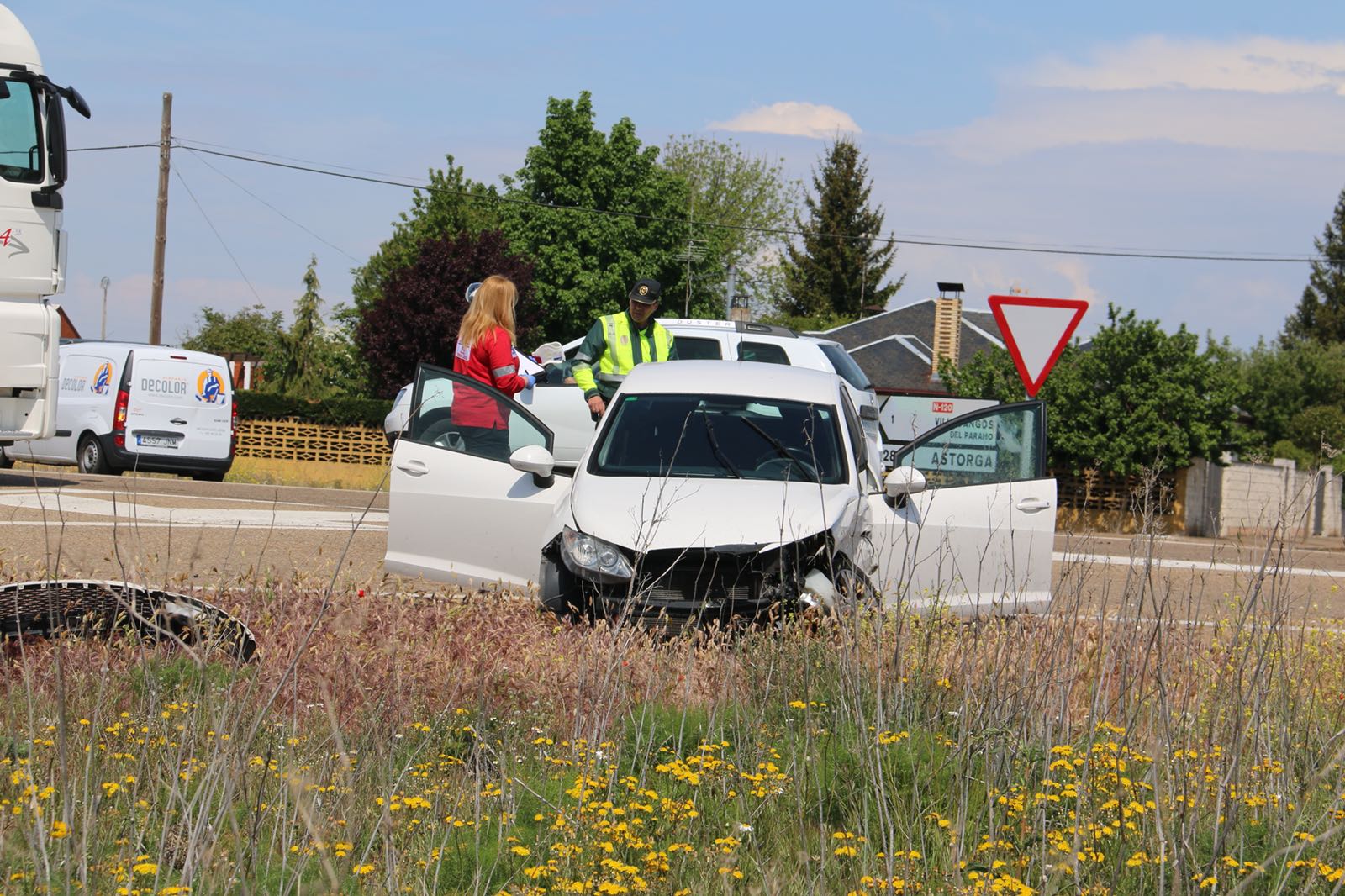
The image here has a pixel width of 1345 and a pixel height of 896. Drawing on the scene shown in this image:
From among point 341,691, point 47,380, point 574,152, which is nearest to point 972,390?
point 47,380

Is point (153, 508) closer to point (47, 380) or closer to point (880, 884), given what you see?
point (47, 380)

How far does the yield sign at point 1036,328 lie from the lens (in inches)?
425

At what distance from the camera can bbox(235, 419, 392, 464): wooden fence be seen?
35594 mm

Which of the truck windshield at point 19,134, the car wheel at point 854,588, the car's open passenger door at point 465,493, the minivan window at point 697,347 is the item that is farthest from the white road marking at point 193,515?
the car wheel at point 854,588

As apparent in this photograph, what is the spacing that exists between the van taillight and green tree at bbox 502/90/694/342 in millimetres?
33584

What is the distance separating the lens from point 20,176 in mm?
13500

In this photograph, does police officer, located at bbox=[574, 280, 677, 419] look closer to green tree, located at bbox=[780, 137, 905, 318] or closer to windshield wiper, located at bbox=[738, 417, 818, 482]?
windshield wiper, located at bbox=[738, 417, 818, 482]

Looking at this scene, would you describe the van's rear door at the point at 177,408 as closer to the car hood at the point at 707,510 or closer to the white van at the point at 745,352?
the white van at the point at 745,352

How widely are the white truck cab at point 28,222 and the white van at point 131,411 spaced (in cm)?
817

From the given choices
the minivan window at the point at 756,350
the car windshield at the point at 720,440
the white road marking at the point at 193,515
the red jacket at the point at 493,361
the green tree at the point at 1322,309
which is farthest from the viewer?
A: the green tree at the point at 1322,309

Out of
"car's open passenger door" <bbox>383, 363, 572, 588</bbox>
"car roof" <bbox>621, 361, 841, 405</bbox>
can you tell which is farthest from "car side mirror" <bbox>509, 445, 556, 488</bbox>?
"car roof" <bbox>621, 361, 841, 405</bbox>

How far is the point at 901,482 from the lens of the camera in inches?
280

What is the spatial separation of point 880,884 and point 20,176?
1250 cm

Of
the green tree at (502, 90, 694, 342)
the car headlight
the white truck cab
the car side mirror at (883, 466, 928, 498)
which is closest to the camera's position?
the car headlight
